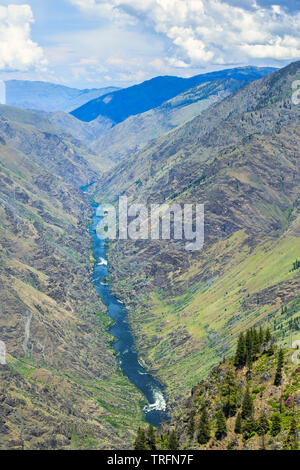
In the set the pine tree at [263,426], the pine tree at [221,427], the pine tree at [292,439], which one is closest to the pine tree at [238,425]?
the pine tree at [221,427]

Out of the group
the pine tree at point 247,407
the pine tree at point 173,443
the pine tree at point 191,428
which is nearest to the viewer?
the pine tree at point 247,407

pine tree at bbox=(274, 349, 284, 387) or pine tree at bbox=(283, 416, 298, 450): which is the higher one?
pine tree at bbox=(274, 349, 284, 387)

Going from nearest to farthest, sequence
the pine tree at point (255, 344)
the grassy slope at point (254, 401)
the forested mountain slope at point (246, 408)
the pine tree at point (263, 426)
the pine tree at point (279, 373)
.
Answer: the pine tree at point (263, 426), the forested mountain slope at point (246, 408), the grassy slope at point (254, 401), the pine tree at point (279, 373), the pine tree at point (255, 344)

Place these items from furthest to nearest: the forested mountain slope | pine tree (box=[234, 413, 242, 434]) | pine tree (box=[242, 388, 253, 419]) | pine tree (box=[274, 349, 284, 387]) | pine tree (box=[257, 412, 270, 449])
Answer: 1. pine tree (box=[274, 349, 284, 387])
2. pine tree (box=[242, 388, 253, 419])
3. pine tree (box=[234, 413, 242, 434])
4. the forested mountain slope
5. pine tree (box=[257, 412, 270, 449])

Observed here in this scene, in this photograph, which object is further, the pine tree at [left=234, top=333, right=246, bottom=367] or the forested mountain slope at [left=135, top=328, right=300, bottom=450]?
the pine tree at [left=234, top=333, right=246, bottom=367]

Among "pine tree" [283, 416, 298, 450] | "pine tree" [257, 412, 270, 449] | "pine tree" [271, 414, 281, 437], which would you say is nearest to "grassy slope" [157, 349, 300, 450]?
"pine tree" [271, 414, 281, 437]

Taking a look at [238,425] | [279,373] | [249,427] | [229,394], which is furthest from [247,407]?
[229,394]

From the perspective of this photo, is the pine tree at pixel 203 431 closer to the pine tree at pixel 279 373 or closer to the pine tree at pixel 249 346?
the pine tree at pixel 279 373

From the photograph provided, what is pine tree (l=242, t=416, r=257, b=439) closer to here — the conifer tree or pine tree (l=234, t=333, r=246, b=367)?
pine tree (l=234, t=333, r=246, b=367)

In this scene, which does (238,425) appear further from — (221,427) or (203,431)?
(203,431)

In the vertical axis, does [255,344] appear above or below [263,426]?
above

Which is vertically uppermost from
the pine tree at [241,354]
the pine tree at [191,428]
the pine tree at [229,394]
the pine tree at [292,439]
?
the pine tree at [241,354]
